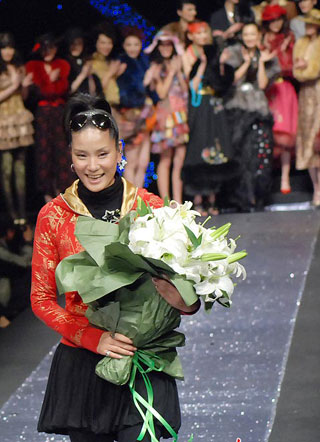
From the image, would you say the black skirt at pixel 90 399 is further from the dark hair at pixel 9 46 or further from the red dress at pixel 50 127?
the red dress at pixel 50 127

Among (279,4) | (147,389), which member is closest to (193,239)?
(147,389)

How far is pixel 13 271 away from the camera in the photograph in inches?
298

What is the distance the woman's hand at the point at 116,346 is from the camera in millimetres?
3045

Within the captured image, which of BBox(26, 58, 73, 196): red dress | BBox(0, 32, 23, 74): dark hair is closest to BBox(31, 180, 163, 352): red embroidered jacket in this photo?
BBox(0, 32, 23, 74): dark hair

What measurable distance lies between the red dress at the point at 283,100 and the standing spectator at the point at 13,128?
2.33 metres

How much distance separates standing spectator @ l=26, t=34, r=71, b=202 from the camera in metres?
9.62

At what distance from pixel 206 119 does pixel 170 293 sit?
720cm

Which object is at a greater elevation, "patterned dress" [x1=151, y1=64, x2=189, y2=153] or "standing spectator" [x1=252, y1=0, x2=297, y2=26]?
"standing spectator" [x1=252, y1=0, x2=297, y2=26]

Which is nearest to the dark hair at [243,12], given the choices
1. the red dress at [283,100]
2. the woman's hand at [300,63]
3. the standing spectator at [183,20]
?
the red dress at [283,100]

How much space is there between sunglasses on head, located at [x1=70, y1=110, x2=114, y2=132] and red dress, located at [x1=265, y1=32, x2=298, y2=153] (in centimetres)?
733

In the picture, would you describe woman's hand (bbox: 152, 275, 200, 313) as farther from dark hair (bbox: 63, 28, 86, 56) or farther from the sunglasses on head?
dark hair (bbox: 63, 28, 86, 56)

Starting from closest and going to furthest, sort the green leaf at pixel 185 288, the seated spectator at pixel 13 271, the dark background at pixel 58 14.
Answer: the green leaf at pixel 185 288 → the seated spectator at pixel 13 271 → the dark background at pixel 58 14

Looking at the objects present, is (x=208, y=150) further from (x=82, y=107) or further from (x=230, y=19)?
(x=82, y=107)

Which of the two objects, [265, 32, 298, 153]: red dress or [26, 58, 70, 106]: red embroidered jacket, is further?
[265, 32, 298, 153]: red dress
